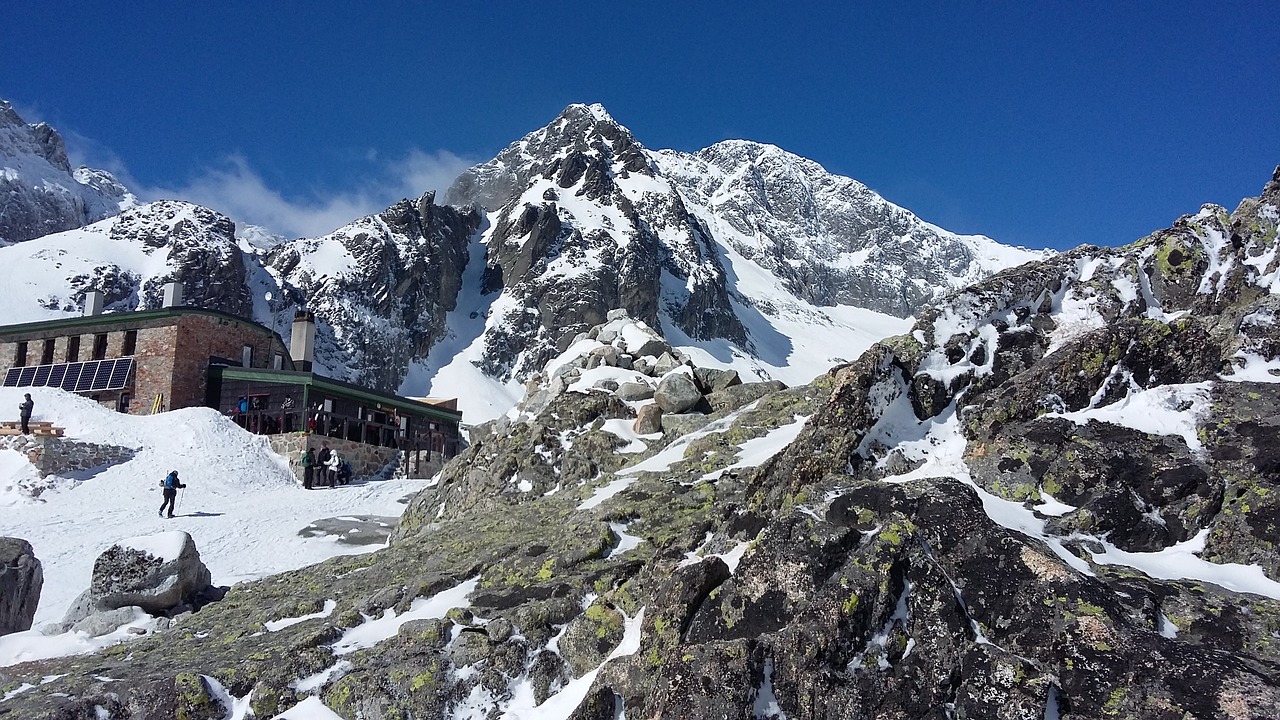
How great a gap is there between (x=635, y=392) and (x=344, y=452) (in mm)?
19791

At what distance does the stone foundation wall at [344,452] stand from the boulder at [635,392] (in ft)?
60.6

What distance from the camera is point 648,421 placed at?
17.6m

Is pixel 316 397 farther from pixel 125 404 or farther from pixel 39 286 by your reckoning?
pixel 39 286

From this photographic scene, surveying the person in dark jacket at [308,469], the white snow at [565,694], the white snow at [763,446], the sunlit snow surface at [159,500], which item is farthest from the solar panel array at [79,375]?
the white snow at [565,694]

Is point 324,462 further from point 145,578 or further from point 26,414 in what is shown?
point 145,578

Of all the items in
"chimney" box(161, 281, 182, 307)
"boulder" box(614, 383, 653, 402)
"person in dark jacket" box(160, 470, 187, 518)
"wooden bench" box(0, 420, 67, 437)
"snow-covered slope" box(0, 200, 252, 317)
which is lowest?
"person in dark jacket" box(160, 470, 187, 518)

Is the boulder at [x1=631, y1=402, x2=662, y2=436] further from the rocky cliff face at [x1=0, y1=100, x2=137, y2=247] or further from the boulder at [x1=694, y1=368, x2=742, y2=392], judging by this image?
the rocky cliff face at [x1=0, y1=100, x2=137, y2=247]

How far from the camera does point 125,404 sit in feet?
128

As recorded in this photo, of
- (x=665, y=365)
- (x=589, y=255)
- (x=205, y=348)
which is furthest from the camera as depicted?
(x=589, y=255)

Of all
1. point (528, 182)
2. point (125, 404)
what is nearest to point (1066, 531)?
point (125, 404)

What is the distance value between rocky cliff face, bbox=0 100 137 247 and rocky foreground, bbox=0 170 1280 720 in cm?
14285

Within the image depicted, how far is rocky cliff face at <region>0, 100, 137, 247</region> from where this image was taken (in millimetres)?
124125

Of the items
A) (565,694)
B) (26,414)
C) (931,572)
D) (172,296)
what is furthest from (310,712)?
(172,296)

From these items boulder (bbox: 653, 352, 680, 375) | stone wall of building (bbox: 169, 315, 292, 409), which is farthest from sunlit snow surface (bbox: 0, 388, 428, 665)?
boulder (bbox: 653, 352, 680, 375)
